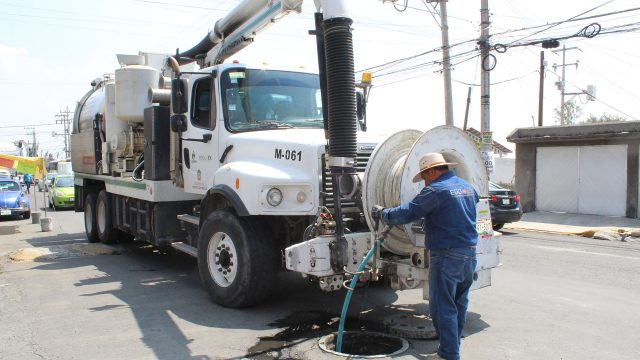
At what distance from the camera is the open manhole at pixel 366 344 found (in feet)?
16.2

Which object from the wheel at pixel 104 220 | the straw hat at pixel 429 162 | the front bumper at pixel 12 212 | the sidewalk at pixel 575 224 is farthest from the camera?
the front bumper at pixel 12 212

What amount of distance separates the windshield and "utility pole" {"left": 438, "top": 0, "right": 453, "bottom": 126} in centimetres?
1276

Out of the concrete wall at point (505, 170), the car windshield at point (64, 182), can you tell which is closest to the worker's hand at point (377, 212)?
the car windshield at point (64, 182)

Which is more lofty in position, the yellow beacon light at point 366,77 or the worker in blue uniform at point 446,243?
the yellow beacon light at point 366,77

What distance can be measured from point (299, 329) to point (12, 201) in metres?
17.6

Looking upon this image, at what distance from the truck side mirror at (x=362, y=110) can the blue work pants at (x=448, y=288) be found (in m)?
3.58

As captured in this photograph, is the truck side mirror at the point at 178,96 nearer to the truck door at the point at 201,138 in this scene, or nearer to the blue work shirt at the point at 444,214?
the truck door at the point at 201,138

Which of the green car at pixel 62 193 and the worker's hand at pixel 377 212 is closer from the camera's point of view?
the worker's hand at pixel 377 212

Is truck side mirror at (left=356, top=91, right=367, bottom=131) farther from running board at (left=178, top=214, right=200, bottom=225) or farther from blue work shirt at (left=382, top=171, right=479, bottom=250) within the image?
blue work shirt at (left=382, top=171, right=479, bottom=250)

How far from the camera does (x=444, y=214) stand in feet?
15.1

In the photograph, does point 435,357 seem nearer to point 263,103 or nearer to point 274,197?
point 274,197

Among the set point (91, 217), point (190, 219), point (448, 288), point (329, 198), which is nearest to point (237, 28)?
point (190, 219)

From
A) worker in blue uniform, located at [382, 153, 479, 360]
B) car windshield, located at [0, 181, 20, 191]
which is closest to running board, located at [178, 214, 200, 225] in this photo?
worker in blue uniform, located at [382, 153, 479, 360]

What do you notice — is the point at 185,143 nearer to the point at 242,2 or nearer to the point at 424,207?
the point at 242,2
